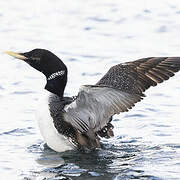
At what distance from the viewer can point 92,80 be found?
591 inches

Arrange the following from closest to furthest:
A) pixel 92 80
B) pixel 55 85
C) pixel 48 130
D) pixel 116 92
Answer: pixel 116 92 → pixel 48 130 → pixel 55 85 → pixel 92 80

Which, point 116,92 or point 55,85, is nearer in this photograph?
point 116,92

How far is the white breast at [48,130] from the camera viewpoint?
11750 mm

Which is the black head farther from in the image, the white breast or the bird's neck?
the white breast

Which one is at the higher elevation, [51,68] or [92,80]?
[51,68]

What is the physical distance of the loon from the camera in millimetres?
11148

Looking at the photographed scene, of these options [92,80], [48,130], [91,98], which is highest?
[91,98]

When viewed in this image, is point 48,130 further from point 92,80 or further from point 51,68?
point 92,80

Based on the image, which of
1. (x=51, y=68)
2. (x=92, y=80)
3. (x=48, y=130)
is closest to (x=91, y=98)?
(x=48, y=130)

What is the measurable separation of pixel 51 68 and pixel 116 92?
1.31 m

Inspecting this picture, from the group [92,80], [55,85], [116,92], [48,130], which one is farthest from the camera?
[92,80]

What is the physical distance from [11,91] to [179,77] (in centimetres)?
295

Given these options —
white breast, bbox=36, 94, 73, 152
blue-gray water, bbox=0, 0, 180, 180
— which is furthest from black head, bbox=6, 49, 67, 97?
blue-gray water, bbox=0, 0, 180, 180

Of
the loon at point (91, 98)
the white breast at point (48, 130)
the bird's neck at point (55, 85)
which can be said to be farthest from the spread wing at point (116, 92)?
the bird's neck at point (55, 85)
